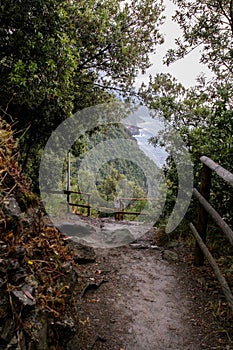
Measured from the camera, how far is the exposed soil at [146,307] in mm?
2213

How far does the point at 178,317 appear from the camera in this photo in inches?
99.4

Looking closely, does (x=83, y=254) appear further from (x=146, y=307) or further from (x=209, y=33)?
(x=209, y=33)

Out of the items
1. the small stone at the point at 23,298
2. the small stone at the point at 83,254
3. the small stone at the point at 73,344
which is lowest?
the small stone at the point at 83,254

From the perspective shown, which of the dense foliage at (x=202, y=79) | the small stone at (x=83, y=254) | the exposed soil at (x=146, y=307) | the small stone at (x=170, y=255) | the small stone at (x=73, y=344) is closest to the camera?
the small stone at (x=73, y=344)

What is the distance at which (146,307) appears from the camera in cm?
270

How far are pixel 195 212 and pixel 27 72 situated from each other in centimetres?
356

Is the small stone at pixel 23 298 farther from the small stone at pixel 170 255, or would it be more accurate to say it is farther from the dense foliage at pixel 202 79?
the dense foliage at pixel 202 79

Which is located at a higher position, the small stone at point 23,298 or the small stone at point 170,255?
the small stone at point 23,298

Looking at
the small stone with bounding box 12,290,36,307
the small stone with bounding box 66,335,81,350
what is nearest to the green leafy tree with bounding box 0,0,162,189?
the small stone with bounding box 12,290,36,307

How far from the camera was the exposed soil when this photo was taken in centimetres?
221

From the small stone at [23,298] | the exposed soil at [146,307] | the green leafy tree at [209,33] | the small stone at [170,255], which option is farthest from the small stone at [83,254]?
the green leafy tree at [209,33]

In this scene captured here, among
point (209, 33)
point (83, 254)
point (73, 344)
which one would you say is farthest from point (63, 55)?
point (73, 344)

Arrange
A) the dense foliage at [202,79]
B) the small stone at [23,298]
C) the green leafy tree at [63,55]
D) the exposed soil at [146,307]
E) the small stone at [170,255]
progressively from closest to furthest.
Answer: the small stone at [23,298]
the exposed soil at [146,307]
the small stone at [170,255]
the dense foliage at [202,79]
the green leafy tree at [63,55]

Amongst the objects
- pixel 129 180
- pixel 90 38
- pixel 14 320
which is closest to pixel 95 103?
pixel 90 38
